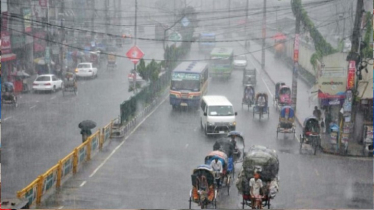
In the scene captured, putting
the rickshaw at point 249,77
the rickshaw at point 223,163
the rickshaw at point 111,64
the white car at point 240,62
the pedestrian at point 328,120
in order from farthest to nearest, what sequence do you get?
the rickshaw at point 111,64 < the white car at point 240,62 < the rickshaw at point 249,77 < the pedestrian at point 328,120 < the rickshaw at point 223,163


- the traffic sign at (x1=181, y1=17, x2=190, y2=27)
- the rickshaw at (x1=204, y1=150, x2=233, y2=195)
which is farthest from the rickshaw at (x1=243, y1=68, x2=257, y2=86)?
the rickshaw at (x1=204, y1=150, x2=233, y2=195)

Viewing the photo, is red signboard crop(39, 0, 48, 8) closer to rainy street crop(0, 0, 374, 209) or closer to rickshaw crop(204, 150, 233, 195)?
rainy street crop(0, 0, 374, 209)

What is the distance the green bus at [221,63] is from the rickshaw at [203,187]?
12.3m

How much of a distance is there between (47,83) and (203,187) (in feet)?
45.2

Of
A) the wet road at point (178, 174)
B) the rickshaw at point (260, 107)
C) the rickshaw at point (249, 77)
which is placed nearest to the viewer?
the wet road at point (178, 174)

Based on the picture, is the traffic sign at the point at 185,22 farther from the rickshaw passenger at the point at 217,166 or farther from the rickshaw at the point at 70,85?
the rickshaw passenger at the point at 217,166

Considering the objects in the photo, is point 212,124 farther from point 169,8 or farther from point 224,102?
A: point 169,8

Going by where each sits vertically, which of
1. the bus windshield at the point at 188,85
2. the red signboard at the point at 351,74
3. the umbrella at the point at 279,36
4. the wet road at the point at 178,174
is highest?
the umbrella at the point at 279,36

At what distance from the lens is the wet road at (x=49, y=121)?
563 inches

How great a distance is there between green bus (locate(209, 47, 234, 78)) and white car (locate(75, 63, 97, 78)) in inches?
204

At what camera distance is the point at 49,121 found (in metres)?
18.8

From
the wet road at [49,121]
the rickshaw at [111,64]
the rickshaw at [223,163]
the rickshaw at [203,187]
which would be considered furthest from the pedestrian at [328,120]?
the rickshaw at [111,64]

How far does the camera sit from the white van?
56.9ft

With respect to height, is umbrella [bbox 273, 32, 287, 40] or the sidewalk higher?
umbrella [bbox 273, 32, 287, 40]
